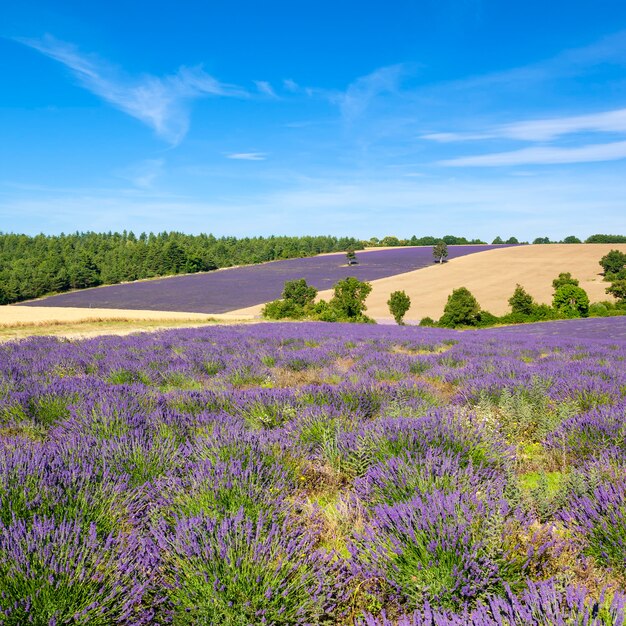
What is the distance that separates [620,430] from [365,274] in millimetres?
70802

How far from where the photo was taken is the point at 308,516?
2455 mm

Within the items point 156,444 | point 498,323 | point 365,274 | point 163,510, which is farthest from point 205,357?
point 365,274

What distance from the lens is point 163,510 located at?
234 centimetres

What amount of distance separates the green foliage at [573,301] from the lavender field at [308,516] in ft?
120

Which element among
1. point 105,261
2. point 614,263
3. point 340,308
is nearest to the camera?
point 340,308

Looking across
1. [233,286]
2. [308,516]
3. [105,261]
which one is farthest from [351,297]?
[105,261]

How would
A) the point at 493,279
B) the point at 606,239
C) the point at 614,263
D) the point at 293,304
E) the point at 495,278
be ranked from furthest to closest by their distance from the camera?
the point at 606,239
the point at 495,278
the point at 493,279
the point at 614,263
the point at 293,304

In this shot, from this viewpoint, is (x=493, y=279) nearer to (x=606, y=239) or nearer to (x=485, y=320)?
(x=485, y=320)

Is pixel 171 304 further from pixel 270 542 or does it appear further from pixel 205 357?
pixel 270 542

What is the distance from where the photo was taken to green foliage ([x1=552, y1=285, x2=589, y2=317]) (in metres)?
36.2

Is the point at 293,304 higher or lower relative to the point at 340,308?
higher

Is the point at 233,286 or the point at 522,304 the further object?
the point at 233,286

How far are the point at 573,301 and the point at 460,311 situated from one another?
10.3m

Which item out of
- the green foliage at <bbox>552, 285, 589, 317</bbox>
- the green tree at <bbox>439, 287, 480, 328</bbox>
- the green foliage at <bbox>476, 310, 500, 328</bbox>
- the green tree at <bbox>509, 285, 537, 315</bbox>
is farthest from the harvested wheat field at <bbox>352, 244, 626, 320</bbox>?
the green tree at <bbox>439, 287, 480, 328</bbox>
